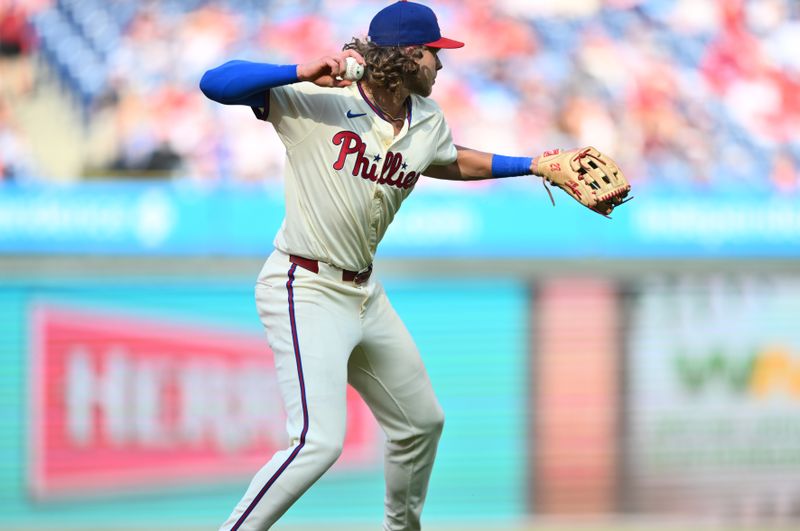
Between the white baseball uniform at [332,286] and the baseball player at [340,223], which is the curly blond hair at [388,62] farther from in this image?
the white baseball uniform at [332,286]

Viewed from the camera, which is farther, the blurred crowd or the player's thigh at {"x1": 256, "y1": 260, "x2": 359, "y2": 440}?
the blurred crowd

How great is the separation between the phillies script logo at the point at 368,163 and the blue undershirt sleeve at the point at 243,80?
0.29 meters

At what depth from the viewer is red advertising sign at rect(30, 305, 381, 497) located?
6699 mm

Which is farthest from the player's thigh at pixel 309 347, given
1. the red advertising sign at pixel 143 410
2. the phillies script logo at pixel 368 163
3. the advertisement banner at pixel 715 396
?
the advertisement banner at pixel 715 396

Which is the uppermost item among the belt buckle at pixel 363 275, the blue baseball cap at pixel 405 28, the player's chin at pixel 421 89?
the blue baseball cap at pixel 405 28

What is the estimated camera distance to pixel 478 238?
312 inches

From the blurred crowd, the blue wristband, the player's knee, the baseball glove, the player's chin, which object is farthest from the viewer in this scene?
the blurred crowd

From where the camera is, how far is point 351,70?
3.13 meters

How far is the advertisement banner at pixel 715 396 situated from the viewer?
22.2 ft

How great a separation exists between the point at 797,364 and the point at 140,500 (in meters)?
4.02

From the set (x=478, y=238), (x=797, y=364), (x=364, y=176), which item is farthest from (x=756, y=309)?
(x=364, y=176)

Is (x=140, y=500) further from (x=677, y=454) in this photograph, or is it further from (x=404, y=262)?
(x=677, y=454)

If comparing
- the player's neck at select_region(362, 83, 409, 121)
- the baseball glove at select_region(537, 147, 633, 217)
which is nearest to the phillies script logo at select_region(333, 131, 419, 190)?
the player's neck at select_region(362, 83, 409, 121)

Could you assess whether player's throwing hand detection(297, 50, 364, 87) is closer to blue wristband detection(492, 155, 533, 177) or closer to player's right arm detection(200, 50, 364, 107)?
player's right arm detection(200, 50, 364, 107)
